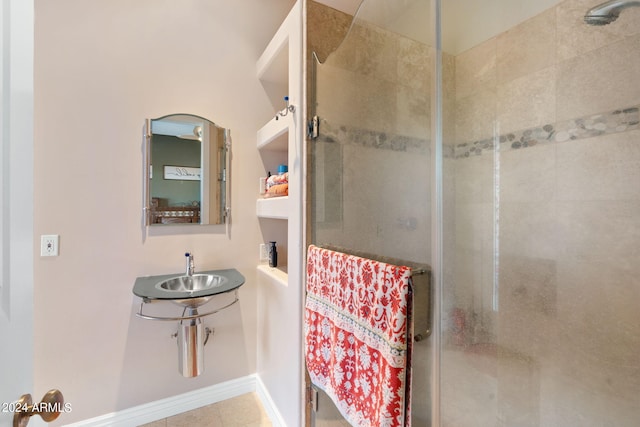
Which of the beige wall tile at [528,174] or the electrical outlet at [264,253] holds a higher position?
the beige wall tile at [528,174]

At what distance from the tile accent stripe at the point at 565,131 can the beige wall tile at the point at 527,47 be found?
0.19 metres

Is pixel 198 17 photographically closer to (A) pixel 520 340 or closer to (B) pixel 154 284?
(B) pixel 154 284

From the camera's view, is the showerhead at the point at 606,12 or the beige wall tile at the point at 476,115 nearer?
the showerhead at the point at 606,12

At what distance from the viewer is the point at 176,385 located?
190cm

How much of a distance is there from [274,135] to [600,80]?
1472 millimetres

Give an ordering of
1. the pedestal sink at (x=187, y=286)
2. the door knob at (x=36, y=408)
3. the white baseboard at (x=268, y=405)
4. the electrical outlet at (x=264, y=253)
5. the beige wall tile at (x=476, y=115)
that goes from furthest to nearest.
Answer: the electrical outlet at (x=264, y=253) < the white baseboard at (x=268, y=405) < the pedestal sink at (x=187, y=286) < the beige wall tile at (x=476, y=115) < the door knob at (x=36, y=408)

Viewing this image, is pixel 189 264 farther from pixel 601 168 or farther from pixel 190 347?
pixel 601 168

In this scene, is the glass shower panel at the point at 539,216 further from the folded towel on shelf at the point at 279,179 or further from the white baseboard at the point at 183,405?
the white baseboard at the point at 183,405

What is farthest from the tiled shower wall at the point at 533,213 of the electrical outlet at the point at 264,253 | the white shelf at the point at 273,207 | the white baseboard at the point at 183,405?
the white baseboard at the point at 183,405

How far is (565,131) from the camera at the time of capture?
2.72 ft

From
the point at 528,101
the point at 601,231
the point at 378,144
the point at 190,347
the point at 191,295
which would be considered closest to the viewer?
the point at 601,231

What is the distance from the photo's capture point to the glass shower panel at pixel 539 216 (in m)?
0.74

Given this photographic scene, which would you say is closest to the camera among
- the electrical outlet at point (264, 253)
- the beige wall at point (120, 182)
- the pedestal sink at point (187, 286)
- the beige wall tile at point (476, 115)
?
the beige wall tile at point (476, 115)

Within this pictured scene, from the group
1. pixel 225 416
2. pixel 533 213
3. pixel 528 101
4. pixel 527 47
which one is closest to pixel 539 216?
pixel 533 213
